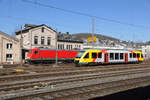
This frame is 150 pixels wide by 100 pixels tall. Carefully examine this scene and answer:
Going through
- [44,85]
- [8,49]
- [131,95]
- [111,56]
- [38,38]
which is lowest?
[131,95]

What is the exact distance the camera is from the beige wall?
39062 millimetres

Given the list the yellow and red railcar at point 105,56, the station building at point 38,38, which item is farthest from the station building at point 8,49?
the yellow and red railcar at point 105,56

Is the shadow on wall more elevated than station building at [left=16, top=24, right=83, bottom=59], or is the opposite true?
station building at [left=16, top=24, right=83, bottom=59]

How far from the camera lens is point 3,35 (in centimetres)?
3944

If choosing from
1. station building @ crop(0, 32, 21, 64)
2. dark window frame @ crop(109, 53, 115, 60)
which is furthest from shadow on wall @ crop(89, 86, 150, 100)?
station building @ crop(0, 32, 21, 64)

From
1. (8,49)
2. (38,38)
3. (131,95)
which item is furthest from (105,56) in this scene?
(38,38)

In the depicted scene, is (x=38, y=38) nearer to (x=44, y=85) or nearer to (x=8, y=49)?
(x=8, y=49)

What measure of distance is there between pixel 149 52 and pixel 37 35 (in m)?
50.3

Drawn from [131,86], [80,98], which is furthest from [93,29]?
[80,98]

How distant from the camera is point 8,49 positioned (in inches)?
1582

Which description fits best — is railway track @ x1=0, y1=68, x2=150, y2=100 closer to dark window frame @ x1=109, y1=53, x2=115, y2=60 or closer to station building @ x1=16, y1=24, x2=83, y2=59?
dark window frame @ x1=109, y1=53, x2=115, y2=60

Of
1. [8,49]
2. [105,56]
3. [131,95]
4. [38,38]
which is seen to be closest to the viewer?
[131,95]

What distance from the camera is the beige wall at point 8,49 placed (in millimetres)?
39062

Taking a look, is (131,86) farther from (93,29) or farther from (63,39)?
(63,39)
